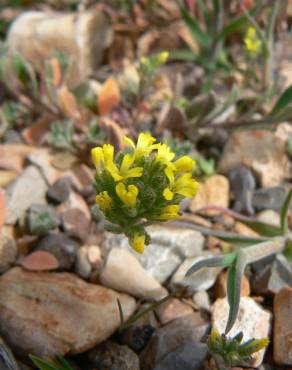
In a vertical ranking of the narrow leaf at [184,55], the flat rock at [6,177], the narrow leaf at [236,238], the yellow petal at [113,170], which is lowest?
the narrow leaf at [236,238]

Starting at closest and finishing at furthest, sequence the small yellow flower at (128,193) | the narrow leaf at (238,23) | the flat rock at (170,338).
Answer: the small yellow flower at (128,193) → the flat rock at (170,338) → the narrow leaf at (238,23)

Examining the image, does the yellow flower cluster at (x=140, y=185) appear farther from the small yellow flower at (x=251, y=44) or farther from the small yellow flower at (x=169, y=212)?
the small yellow flower at (x=251, y=44)

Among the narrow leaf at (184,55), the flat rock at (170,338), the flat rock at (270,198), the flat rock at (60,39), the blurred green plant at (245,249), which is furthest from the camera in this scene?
the flat rock at (60,39)

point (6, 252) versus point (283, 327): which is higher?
point (6, 252)

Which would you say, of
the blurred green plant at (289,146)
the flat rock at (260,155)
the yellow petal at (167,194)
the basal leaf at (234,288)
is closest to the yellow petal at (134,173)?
the yellow petal at (167,194)

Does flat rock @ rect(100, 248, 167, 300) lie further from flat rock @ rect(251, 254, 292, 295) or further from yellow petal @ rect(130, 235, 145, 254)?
yellow petal @ rect(130, 235, 145, 254)

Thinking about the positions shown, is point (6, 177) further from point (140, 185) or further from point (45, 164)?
point (140, 185)

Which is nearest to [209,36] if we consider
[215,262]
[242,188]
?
[242,188]

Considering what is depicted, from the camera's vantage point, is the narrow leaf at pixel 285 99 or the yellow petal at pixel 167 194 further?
the narrow leaf at pixel 285 99
